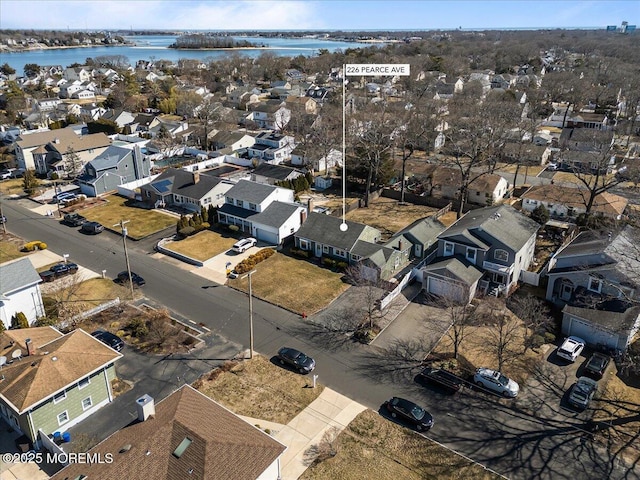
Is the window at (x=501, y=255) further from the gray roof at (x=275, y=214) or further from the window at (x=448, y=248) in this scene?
the gray roof at (x=275, y=214)

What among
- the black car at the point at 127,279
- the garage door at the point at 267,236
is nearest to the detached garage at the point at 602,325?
the garage door at the point at 267,236

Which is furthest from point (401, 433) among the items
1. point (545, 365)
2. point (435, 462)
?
point (545, 365)

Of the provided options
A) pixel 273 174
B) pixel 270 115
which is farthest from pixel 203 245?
pixel 270 115

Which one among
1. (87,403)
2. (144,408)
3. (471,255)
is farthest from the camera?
(471,255)

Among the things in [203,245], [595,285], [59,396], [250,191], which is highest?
[250,191]

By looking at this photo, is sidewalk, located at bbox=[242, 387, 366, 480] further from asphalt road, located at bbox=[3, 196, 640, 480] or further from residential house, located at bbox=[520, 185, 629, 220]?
residential house, located at bbox=[520, 185, 629, 220]

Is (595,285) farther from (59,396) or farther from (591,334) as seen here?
(59,396)
